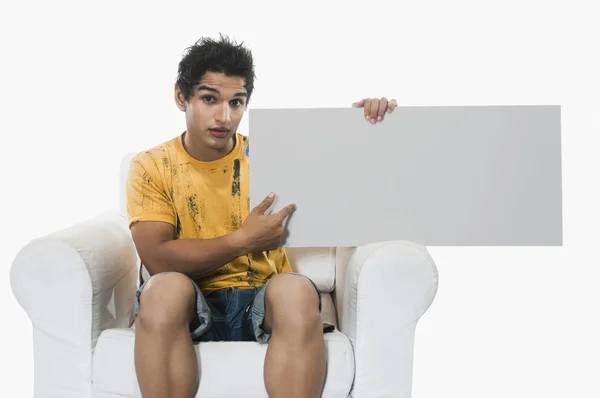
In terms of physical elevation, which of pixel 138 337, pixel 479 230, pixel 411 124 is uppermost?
pixel 411 124

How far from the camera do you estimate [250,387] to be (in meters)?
2.18

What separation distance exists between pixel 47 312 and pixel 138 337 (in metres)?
0.32

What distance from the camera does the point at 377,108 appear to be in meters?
2.25

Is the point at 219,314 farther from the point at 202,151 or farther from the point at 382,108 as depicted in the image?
the point at 382,108

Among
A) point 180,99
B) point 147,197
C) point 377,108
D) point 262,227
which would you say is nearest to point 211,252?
point 262,227

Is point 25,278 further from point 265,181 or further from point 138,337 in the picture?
point 265,181

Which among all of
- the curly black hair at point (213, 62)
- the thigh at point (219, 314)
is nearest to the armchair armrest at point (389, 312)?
the thigh at point (219, 314)

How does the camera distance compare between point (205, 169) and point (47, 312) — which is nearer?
point (47, 312)

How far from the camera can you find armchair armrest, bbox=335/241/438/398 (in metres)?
2.21

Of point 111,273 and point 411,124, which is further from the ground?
point 411,124

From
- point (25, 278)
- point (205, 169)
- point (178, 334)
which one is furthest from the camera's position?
point (205, 169)

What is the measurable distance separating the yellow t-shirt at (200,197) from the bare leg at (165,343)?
0.26 metres

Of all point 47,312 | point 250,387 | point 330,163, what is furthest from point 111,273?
point 330,163

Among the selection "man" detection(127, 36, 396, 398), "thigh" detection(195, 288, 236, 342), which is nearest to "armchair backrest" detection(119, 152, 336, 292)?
"man" detection(127, 36, 396, 398)
